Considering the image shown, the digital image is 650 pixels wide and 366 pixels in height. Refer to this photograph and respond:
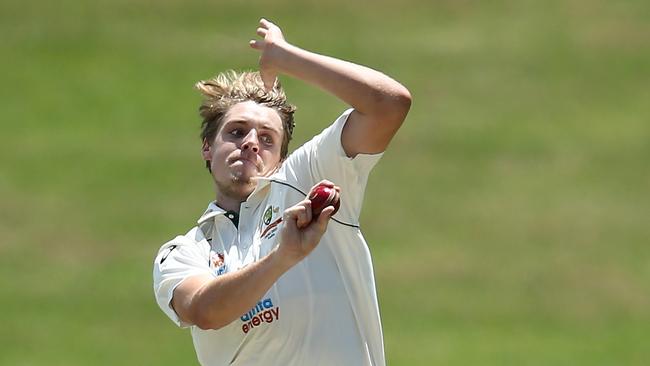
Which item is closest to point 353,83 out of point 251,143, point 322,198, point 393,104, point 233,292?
point 393,104

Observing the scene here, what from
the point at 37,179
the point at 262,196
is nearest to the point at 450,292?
the point at 37,179

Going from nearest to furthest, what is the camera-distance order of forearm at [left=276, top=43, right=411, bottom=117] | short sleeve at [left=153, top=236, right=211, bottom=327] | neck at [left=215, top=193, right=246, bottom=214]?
forearm at [left=276, top=43, right=411, bottom=117], short sleeve at [left=153, top=236, right=211, bottom=327], neck at [left=215, top=193, right=246, bottom=214]

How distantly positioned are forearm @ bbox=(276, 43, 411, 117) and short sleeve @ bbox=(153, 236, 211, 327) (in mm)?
847

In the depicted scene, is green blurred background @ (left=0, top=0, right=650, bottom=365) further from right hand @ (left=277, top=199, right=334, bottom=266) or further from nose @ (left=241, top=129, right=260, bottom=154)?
right hand @ (left=277, top=199, right=334, bottom=266)

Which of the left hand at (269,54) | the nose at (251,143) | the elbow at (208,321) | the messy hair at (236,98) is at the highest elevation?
the messy hair at (236,98)

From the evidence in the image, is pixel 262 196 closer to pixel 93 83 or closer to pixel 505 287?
pixel 505 287

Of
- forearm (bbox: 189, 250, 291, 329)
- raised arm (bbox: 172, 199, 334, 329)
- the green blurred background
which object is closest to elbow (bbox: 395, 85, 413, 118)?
raised arm (bbox: 172, 199, 334, 329)

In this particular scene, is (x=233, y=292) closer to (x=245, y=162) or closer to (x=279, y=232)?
(x=279, y=232)

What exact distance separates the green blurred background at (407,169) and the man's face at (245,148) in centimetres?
985

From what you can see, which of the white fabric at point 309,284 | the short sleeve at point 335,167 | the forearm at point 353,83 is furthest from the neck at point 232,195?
the forearm at point 353,83

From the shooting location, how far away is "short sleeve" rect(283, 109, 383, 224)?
18.3 ft

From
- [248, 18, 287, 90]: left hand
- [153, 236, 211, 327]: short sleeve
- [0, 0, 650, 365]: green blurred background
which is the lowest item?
[153, 236, 211, 327]: short sleeve

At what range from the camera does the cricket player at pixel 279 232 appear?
5.42 m

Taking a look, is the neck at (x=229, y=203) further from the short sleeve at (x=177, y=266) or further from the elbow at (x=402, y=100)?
the elbow at (x=402, y=100)
